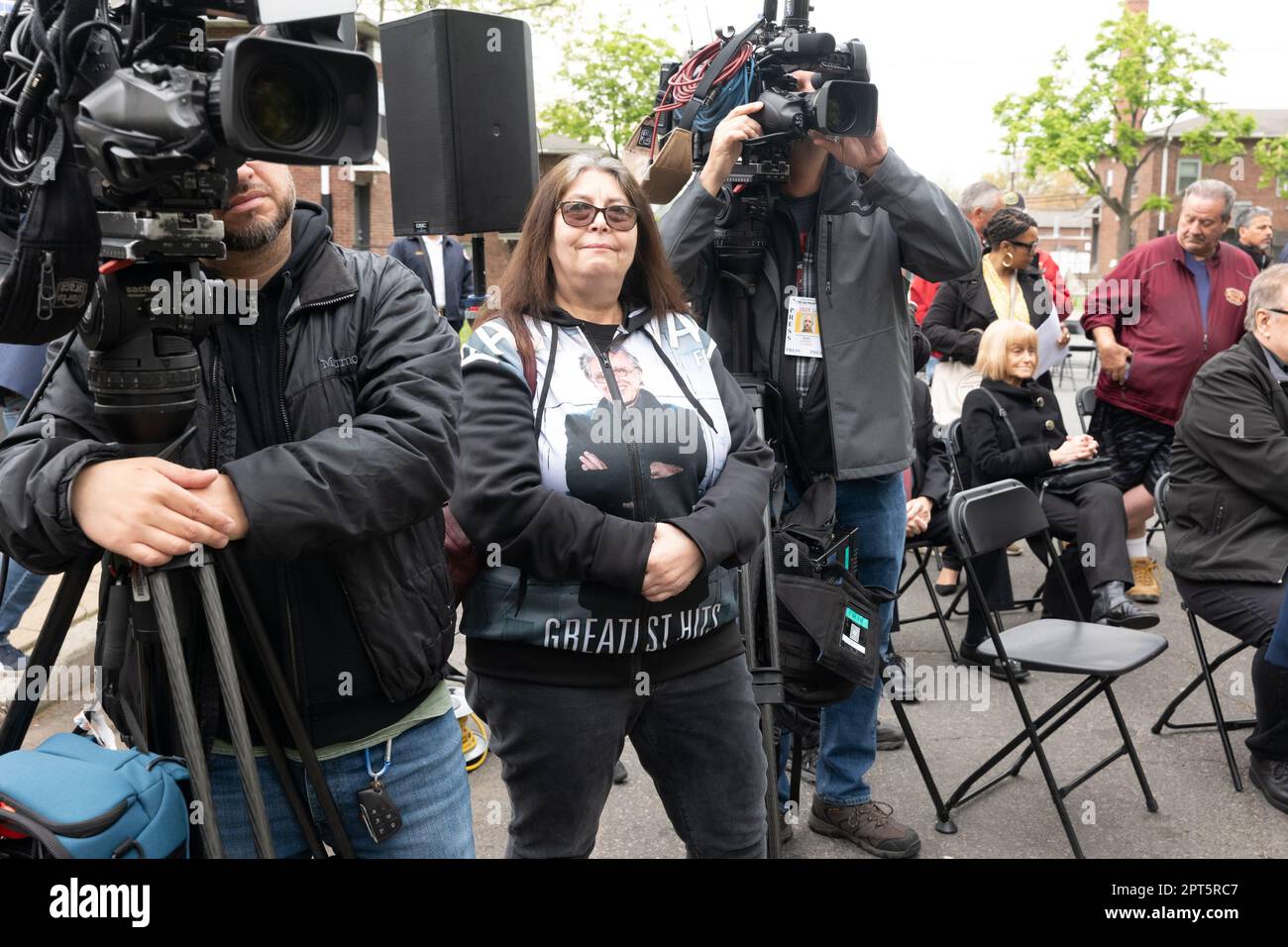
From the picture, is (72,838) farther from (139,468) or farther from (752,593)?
(752,593)

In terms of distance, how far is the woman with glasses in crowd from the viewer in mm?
6242

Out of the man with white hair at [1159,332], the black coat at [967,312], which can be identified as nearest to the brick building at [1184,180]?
the man with white hair at [1159,332]

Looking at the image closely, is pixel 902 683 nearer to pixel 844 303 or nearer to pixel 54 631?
pixel 844 303

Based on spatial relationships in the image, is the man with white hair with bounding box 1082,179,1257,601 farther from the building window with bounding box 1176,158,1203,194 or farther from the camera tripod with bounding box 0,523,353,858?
the building window with bounding box 1176,158,1203,194

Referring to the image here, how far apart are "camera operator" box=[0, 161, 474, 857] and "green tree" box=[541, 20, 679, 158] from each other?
25818 mm

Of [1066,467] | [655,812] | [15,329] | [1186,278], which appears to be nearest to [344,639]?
[15,329]

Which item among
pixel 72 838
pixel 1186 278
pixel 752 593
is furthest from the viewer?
pixel 1186 278

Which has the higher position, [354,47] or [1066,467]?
[354,47]

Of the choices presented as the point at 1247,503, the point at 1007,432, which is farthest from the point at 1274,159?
the point at 1247,503

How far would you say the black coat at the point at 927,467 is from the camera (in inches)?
215

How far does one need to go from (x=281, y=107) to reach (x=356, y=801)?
1.06m

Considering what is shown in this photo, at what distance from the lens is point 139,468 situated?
1.37 metres
